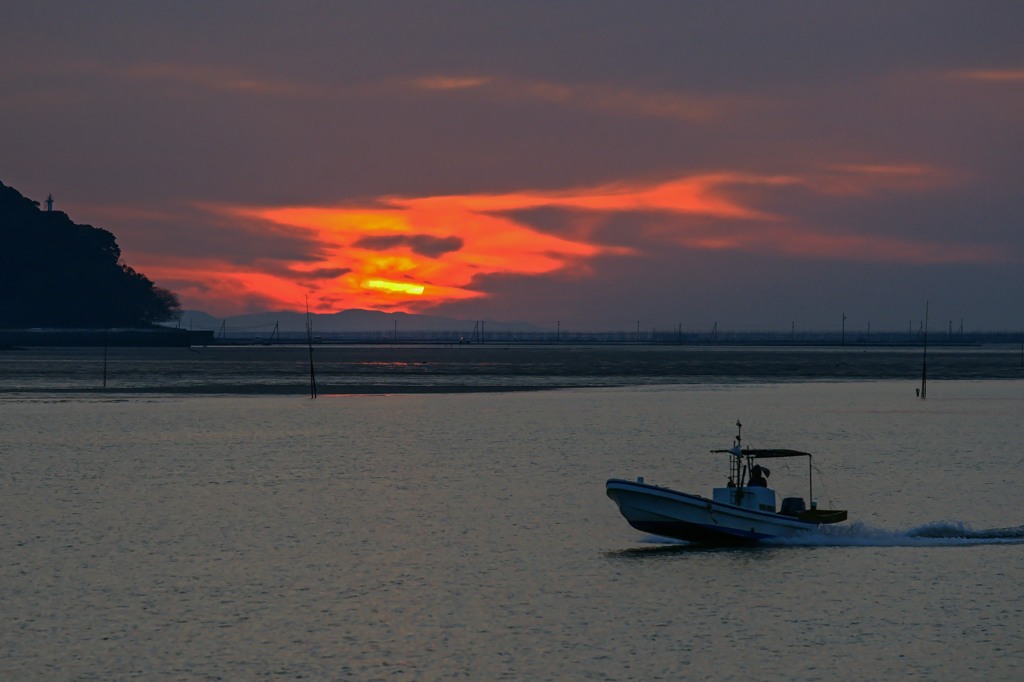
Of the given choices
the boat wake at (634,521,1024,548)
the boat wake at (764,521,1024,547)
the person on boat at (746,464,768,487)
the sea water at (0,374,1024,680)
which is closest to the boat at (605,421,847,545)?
the person on boat at (746,464,768,487)

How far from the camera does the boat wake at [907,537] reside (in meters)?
42.5

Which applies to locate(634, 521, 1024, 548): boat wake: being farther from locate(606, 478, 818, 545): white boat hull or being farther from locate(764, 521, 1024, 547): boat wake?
locate(606, 478, 818, 545): white boat hull

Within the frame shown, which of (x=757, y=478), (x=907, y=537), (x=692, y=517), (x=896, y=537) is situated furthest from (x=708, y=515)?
(x=907, y=537)

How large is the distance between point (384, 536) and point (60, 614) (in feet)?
45.3

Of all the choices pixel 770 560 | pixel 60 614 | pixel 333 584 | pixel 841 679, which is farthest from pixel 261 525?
pixel 841 679

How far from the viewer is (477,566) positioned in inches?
1517

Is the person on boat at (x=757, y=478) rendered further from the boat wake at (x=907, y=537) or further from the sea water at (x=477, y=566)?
the sea water at (x=477, y=566)

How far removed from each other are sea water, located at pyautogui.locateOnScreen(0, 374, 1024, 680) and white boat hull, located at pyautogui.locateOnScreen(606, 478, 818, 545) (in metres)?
0.67

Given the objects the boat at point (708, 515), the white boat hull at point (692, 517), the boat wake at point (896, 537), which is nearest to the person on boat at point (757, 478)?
the boat at point (708, 515)

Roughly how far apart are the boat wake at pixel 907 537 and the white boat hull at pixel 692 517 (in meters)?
0.80

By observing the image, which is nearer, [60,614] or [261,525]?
[60,614]

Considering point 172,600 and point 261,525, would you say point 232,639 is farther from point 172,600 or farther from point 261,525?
point 261,525

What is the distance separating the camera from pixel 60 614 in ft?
104

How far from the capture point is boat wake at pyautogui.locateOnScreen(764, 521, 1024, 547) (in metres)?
42.5
